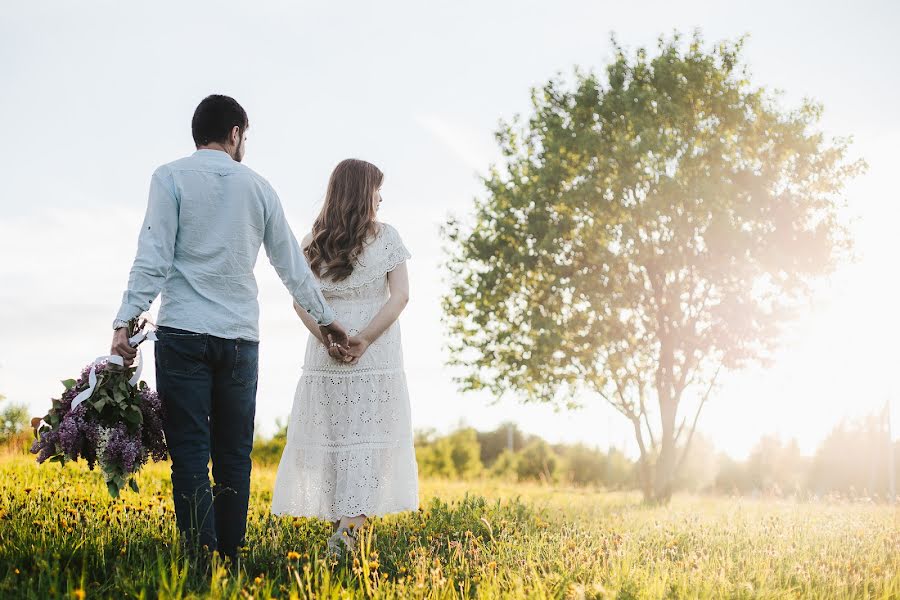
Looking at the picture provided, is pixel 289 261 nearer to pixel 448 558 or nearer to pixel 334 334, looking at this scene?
pixel 334 334

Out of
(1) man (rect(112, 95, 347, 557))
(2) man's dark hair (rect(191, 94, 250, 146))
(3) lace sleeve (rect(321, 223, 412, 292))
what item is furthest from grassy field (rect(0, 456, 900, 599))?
(2) man's dark hair (rect(191, 94, 250, 146))

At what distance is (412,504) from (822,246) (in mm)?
11870

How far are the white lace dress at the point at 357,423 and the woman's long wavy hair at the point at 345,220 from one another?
0.27ft

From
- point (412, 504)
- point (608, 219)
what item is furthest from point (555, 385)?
point (412, 504)

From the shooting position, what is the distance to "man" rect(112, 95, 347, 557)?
4.01 metres

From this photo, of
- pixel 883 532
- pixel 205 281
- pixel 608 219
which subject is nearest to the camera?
pixel 205 281

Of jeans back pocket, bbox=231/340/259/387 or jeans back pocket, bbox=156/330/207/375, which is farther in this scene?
jeans back pocket, bbox=231/340/259/387

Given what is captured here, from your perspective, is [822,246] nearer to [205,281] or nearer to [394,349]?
[394,349]

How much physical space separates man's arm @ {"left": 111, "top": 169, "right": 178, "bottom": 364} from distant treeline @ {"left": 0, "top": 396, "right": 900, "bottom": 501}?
44.9ft

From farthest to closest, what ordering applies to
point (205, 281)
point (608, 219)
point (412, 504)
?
point (608, 219), point (412, 504), point (205, 281)

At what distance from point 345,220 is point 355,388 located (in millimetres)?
1126

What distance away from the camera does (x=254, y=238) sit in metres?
4.29

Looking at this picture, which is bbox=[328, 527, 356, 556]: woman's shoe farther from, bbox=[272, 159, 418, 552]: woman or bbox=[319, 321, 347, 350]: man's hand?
bbox=[319, 321, 347, 350]: man's hand

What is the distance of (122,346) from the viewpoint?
156 inches
